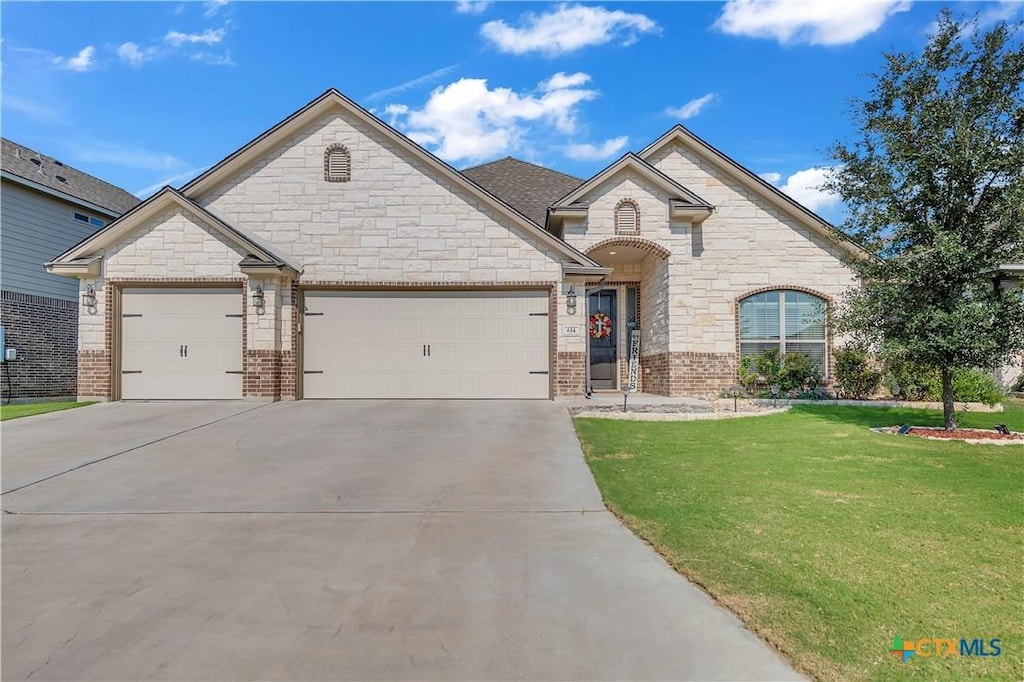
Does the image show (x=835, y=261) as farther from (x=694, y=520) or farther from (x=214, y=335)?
(x=214, y=335)

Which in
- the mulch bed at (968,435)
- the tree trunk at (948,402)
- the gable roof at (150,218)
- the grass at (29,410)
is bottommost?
the mulch bed at (968,435)

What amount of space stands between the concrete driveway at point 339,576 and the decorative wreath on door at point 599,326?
972 cm

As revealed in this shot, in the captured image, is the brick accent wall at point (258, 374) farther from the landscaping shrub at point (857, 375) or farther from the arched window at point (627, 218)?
the landscaping shrub at point (857, 375)

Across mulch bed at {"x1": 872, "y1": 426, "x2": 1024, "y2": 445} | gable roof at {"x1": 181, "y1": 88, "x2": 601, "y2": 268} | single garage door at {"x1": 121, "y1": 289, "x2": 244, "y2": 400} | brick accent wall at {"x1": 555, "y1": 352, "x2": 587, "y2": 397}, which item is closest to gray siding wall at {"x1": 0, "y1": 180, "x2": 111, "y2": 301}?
single garage door at {"x1": 121, "y1": 289, "x2": 244, "y2": 400}

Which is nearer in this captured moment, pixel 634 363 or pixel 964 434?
pixel 964 434

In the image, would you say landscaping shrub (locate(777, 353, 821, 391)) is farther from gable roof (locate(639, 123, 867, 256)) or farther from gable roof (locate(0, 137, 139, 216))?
gable roof (locate(0, 137, 139, 216))

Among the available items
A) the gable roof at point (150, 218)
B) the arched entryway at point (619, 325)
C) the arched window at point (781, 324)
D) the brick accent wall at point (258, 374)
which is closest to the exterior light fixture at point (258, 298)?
the gable roof at point (150, 218)

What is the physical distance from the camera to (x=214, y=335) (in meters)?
13.2

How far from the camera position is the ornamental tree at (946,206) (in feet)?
29.3

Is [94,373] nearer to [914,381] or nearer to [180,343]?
[180,343]

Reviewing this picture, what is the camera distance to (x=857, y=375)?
14367 mm

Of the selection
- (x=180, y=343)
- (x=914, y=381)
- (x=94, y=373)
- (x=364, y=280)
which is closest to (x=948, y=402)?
(x=914, y=381)

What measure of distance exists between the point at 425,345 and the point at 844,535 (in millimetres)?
10278

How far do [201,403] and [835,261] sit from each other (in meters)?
15.4
